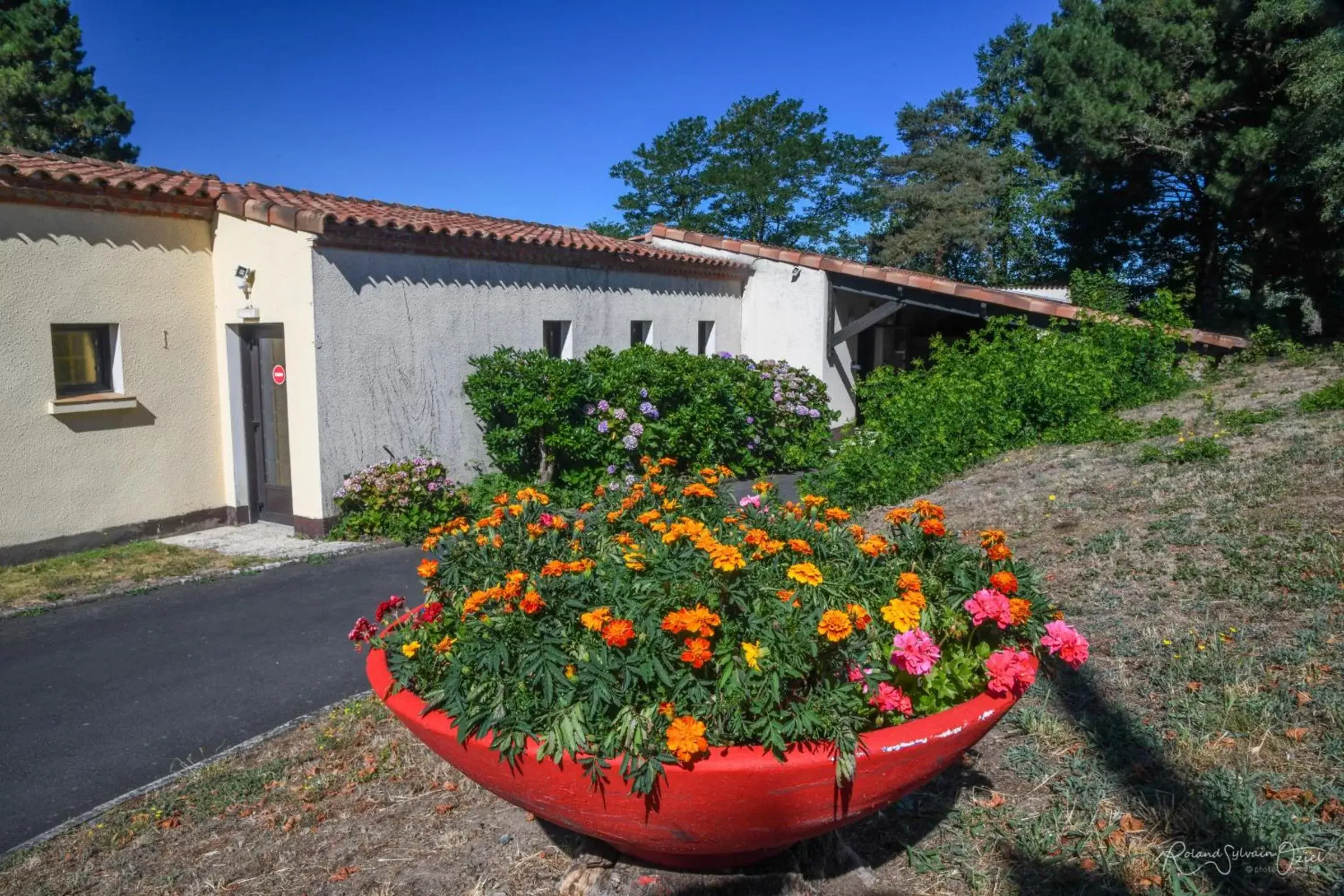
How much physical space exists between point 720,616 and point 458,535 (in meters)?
1.15

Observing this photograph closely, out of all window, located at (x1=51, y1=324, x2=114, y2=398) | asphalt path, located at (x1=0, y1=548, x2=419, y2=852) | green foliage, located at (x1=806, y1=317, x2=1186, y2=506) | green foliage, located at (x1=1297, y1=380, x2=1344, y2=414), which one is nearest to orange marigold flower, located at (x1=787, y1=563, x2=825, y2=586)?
asphalt path, located at (x1=0, y1=548, x2=419, y2=852)

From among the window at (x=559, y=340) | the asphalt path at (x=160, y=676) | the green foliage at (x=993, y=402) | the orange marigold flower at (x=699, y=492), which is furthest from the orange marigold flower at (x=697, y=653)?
the window at (x=559, y=340)

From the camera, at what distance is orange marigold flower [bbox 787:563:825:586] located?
2.32m

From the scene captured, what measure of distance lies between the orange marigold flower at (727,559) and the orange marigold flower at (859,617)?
30 centimetres

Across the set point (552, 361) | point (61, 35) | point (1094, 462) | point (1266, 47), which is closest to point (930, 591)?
point (1094, 462)

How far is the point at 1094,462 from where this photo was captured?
7645 mm

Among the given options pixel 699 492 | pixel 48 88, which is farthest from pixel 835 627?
pixel 48 88

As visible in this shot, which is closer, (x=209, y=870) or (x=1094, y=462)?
(x=209, y=870)

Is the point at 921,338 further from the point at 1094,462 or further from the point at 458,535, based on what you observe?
the point at 458,535

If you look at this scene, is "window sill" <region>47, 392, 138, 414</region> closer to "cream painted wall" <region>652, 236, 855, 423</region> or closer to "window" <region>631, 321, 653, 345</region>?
"window" <region>631, 321, 653, 345</region>

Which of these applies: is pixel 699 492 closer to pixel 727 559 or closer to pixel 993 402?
pixel 727 559

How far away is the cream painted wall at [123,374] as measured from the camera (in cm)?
724

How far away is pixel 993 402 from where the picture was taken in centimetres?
934

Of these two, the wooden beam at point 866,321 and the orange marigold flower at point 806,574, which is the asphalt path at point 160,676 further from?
the wooden beam at point 866,321
